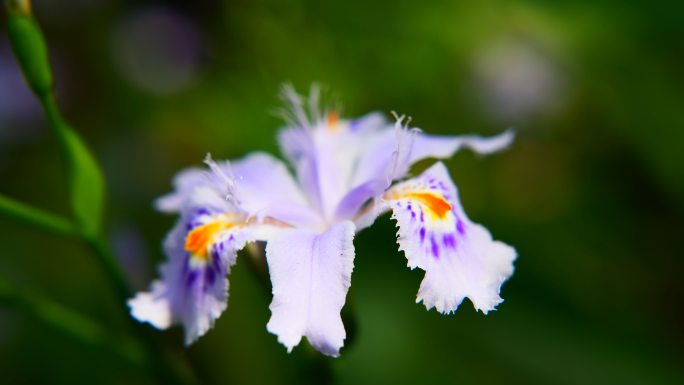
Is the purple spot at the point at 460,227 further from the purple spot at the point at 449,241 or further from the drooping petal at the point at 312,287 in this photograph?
the drooping petal at the point at 312,287

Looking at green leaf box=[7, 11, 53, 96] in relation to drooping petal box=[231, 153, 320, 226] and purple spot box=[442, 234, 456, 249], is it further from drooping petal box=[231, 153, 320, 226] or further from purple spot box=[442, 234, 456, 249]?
purple spot box=[442, 234, 456, 249]

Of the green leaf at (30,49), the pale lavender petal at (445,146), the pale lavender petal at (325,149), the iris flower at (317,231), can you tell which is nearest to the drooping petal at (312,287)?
the iris flower at (317,231)

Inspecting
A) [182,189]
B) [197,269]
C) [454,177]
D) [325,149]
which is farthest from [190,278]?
[454,177]

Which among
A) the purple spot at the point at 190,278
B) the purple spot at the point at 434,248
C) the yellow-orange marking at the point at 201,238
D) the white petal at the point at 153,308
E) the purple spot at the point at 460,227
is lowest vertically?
the white petal at the point at 153,308

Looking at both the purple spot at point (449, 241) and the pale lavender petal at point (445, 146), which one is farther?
the pale lavender petal at point (445, 146)

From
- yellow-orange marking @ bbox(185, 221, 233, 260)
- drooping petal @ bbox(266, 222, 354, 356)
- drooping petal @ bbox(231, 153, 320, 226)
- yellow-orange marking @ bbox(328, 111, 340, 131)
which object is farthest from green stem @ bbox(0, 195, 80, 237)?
yellow-orange marking @ bbox(328, 111, 340, 131)

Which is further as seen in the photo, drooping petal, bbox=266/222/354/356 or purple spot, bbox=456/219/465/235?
purple spot, bbox=456/219/465/235

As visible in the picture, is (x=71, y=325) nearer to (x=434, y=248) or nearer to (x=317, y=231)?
(x=317, y=231)
